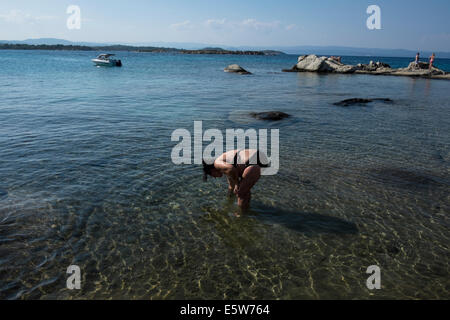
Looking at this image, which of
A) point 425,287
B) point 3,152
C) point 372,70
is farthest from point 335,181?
point 372,70

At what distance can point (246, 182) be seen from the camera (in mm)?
8555

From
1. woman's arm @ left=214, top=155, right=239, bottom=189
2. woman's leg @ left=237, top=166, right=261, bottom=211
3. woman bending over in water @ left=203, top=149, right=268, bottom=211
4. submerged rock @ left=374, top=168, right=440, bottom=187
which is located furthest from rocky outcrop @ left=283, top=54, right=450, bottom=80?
woman's arm @ left=214, top=155, right=239, bottom=189

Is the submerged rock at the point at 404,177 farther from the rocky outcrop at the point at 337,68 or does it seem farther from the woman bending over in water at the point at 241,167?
the rocky outcrop at the point at 337,68

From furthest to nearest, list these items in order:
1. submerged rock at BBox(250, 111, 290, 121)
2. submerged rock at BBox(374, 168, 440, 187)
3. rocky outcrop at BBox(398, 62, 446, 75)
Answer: rocky outcrop at BBox(398, 62, 446, 75), submerged rock at BBox(250, 111, 290, 121), submerged rock at BBox(374, 168, 440, 187)

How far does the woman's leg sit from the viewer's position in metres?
8.48

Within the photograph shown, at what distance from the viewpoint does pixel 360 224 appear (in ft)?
28.2

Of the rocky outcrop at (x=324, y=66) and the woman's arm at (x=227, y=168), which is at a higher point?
the rocky outcrop at (x=324, y=66)

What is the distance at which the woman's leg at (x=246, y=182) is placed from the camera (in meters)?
8.48

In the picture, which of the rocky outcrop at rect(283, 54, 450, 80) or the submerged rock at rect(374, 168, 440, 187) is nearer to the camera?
the submerged rock at rect(374, 168, 440, 187)

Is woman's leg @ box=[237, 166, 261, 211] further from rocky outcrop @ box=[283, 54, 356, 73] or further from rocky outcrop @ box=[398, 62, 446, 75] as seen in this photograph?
rocky outcrop @ box=[398, 62, 446, 75]

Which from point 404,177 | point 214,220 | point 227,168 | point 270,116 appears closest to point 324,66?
point 270,116

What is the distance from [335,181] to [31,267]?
32.9 ft

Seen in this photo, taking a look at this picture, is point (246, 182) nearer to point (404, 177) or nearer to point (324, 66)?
point (404, 177)

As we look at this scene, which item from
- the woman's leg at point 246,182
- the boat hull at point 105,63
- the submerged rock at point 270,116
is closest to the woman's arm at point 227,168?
the woman's leg at point 246,182
